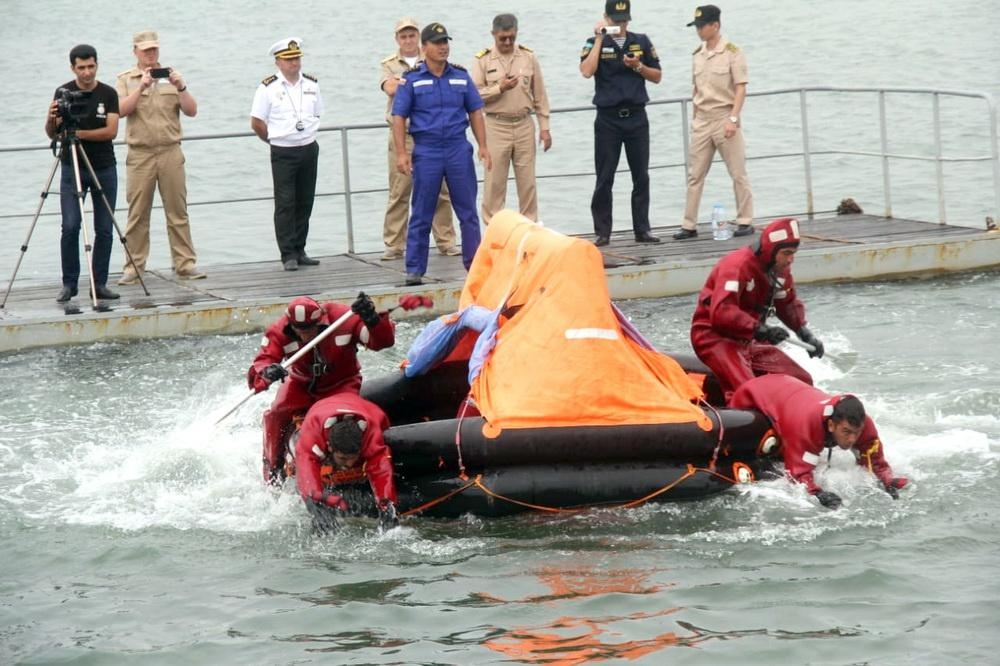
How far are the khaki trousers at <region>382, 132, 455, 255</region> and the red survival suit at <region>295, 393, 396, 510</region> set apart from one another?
18.4 ft

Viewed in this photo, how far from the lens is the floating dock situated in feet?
41.9

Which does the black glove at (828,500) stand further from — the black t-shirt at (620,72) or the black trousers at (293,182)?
the black trousers at (293,182)

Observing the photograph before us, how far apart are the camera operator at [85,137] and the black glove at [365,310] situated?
13.7 ft

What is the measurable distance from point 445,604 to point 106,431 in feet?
13.0

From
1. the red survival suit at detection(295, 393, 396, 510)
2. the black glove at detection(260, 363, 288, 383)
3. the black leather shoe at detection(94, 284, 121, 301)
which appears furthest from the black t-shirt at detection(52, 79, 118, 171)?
the red survival suit at detection(295, 393, 396, 510)

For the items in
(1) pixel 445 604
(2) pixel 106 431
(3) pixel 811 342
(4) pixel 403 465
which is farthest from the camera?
(2) pixel 106 431

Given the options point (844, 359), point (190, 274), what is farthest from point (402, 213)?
point (844, 359)

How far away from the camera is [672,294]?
13.9 meters

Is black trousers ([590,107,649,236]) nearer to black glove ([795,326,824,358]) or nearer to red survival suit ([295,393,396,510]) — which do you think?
black glove ([795,326,824,358])

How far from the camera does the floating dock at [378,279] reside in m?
12.8

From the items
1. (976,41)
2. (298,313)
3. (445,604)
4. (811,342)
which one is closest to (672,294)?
(811,342)

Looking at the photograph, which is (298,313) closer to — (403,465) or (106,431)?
(403,465)

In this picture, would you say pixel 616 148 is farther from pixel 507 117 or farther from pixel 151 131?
pixel 151 131

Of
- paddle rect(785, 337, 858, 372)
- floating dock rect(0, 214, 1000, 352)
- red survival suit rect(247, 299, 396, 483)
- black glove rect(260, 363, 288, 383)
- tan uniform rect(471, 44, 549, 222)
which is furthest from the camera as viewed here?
tan uniform rect(471, 44, 549, 222)
